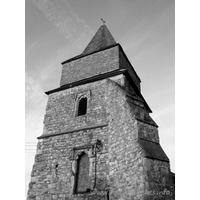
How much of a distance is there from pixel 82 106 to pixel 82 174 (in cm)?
349

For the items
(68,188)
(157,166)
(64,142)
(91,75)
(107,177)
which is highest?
(91,75)

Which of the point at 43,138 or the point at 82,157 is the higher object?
the point at 43,138

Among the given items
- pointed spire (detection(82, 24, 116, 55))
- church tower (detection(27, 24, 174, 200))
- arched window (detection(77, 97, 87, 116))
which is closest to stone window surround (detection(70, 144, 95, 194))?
church tower (detection(27, 24, 174, 200))

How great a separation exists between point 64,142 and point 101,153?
87.6 inches

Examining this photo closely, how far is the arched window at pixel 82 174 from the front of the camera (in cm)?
785

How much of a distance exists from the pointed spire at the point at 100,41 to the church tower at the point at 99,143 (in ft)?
3.60

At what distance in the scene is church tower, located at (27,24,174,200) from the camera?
5.64 m

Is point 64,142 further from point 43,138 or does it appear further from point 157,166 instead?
point 157,166

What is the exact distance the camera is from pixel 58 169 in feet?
28.5

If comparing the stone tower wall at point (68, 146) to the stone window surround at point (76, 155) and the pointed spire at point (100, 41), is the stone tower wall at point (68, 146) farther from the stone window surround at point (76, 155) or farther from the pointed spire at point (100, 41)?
the pointed spire at point (100, 41)

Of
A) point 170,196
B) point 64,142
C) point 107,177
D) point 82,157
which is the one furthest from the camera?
point 64,142

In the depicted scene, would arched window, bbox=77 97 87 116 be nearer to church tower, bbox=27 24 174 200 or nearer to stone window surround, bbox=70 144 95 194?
church tower, bbox=27 24 174 200

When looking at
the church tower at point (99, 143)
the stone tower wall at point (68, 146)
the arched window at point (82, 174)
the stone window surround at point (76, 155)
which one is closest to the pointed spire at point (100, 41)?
the church tower at point (99, 143)

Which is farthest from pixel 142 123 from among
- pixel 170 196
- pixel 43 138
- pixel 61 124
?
pixel 43 138
